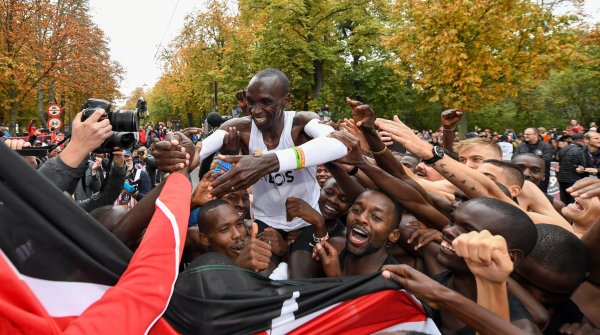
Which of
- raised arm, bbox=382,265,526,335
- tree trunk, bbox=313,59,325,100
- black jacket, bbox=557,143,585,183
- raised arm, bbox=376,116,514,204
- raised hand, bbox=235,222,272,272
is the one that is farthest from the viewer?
tree trunk, bbox=313,59,325,100

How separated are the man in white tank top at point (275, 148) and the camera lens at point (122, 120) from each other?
560 millimetres

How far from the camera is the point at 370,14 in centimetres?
2827

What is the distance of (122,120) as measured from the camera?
8.67 ft

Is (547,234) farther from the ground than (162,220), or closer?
closer

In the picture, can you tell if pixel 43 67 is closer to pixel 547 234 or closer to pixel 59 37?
pixel 59 37

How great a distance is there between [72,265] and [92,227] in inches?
6.4

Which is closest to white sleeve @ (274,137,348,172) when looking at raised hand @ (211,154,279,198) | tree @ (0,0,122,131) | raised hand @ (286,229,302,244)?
raised hand @ (211,154,279,198)

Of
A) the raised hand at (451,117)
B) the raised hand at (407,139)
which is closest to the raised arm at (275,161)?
the raised hand at (407,139)

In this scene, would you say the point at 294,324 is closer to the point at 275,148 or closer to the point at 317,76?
the point at 275,148

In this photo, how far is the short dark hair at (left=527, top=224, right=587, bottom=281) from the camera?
232 centimetres

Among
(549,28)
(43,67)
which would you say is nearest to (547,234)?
(549,28)

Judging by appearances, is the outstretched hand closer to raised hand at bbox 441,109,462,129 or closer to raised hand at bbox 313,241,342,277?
raised hand at bbox 313,241,342,277

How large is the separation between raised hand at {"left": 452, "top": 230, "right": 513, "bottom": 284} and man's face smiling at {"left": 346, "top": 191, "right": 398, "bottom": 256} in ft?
3.23

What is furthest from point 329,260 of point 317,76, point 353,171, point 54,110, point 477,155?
point 317,76
